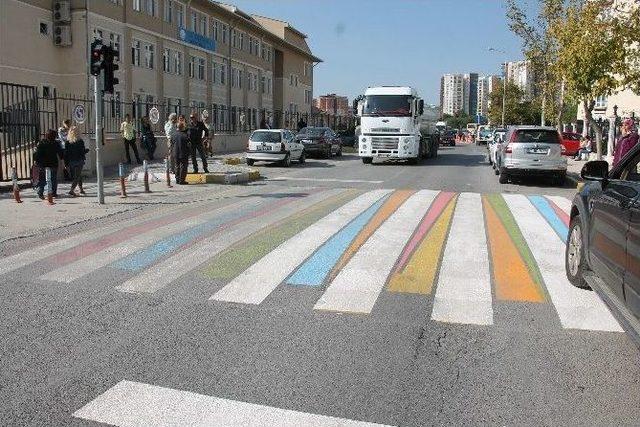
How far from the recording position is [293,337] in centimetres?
499

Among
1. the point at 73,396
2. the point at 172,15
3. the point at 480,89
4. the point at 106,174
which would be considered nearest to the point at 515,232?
→ the point at 73,396

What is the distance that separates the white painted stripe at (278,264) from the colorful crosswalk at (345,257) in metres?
0.02

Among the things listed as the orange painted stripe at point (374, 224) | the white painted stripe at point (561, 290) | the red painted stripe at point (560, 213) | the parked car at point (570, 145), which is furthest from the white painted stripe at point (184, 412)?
the parked car at point (570, 145)

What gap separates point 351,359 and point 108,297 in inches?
106

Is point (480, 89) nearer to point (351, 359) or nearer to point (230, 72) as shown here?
point (230, 72)

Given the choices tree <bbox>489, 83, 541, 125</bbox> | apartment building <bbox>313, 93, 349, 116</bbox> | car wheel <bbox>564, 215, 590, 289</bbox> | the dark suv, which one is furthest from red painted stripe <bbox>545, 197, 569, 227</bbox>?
apartment building <bbox>313, 93, 349, 116</bbox>

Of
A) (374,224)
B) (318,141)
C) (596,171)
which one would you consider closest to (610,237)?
(596,171)

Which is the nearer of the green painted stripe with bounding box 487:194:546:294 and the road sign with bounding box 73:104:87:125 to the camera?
the green painted stripe with bounding box 487:194:546:294

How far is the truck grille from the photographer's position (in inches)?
1064

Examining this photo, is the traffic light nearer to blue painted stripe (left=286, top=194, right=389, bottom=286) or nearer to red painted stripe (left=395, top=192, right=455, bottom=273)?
blue painted stripe (left=286, top=194, right=389, bottom=286)

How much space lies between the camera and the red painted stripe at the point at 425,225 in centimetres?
780

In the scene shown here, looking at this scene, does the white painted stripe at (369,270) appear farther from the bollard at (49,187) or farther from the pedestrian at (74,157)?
the pedestrian at (74,157)

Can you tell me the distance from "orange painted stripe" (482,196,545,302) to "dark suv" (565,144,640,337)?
0.46 metres

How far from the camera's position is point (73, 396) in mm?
3875
